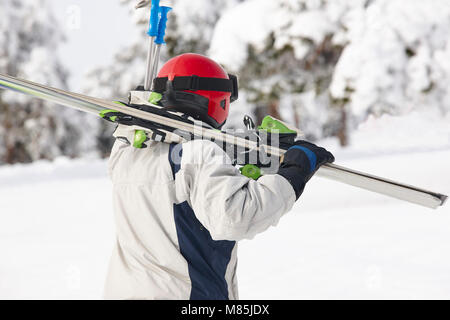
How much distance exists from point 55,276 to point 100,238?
61.4 inches

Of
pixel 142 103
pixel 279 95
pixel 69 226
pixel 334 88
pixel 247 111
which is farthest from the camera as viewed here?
pixel 247 111

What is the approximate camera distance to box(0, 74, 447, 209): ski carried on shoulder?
6.12 ft

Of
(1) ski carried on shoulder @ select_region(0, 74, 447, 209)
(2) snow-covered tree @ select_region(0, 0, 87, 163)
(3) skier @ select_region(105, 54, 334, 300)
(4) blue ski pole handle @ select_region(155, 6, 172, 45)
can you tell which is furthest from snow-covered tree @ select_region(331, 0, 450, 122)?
(2) snow-covered tree @ select_region(0, 0, 87, 163)

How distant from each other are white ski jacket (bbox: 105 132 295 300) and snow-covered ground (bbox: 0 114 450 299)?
289cm

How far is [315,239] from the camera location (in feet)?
21.2

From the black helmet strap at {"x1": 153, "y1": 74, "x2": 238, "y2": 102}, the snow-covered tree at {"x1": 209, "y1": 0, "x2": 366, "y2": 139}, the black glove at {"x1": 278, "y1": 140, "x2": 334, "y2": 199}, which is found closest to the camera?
the black glove at {"x1": 278, "y1": 140, "x2": 334, "y2": 199}

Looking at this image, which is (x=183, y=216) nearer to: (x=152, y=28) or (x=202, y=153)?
(x=202, y=153)

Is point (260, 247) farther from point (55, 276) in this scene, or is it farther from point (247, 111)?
point (247, 111)

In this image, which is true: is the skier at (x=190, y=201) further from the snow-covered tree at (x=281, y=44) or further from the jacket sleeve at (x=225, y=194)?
the snow-covered tree at (x=281, y=44)

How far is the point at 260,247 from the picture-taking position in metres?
6.21

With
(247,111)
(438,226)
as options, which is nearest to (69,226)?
(438,226)

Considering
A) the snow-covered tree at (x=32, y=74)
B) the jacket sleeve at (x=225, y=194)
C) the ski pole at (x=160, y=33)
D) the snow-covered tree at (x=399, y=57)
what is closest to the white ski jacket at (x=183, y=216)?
the jacket sleeve at (x=225, y=194)

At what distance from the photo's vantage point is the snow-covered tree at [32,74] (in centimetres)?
1612

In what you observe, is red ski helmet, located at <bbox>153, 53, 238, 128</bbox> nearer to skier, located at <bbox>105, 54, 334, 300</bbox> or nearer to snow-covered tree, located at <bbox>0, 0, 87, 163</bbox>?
skier, located at <bbox>105, 54, 334, 300</bbox>
